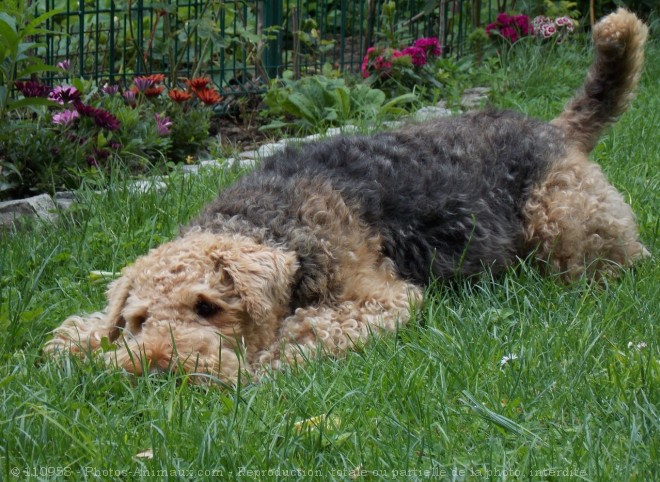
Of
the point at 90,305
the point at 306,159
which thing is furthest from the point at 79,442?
the point at 306,159

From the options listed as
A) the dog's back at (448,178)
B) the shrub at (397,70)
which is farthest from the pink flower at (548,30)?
the dog's back at (448,178)

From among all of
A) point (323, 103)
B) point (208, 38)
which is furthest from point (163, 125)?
point (323, 103)

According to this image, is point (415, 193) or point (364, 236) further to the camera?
point (415, 193)

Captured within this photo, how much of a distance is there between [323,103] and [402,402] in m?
4.48

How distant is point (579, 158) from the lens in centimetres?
459

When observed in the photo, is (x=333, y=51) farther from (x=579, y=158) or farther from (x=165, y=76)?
(x=579, y=158)

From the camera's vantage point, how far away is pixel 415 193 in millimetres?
4102

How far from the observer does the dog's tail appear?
445 cm

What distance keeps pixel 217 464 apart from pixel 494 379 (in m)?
1.01

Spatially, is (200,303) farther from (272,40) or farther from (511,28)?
(511,28)

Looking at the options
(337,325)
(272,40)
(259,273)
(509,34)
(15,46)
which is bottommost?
(337,325)

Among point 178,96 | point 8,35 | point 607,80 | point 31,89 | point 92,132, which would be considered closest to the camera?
point 607,80

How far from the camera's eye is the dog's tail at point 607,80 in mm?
4453

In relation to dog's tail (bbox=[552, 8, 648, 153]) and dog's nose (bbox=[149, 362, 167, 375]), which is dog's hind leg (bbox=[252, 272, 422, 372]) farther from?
dog's tail (bbox=[552, 8, 648, 153])
